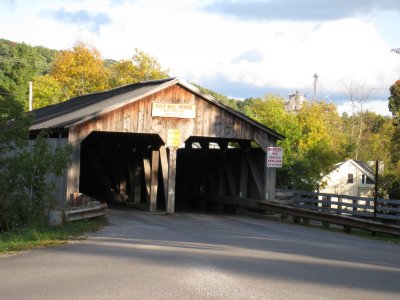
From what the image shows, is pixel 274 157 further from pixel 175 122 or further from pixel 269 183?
pixel 175 122

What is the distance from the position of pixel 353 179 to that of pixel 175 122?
42783 mm

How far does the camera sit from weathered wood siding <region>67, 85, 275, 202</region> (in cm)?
2058

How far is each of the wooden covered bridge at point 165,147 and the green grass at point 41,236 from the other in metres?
4.03

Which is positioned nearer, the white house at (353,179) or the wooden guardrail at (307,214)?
the wooden guardrail at (307,214)

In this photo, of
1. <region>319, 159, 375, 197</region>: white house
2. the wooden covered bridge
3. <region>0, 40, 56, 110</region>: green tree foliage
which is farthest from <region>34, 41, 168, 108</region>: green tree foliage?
the wooden covered bridge

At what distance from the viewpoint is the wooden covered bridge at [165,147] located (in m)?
20.8

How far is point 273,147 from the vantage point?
910 inches

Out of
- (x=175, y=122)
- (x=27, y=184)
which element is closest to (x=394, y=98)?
(x=175, y=122)

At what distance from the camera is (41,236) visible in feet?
43.4

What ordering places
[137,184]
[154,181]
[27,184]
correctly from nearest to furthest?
1. [27,184]
2. [154,181]
3. [137,184]

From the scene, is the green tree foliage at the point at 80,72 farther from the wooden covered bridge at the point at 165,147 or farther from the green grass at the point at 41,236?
the green grass at the point at 41,236

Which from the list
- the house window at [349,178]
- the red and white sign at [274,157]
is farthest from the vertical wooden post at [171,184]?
the house window at [349,178]

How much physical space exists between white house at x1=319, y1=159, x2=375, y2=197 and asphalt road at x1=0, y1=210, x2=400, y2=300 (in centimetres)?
4578

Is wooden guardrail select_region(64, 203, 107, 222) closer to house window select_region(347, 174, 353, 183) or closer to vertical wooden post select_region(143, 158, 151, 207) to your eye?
vertical wooden post select_region(143, 158, 151, 207)
